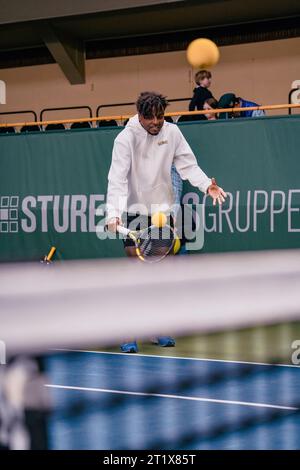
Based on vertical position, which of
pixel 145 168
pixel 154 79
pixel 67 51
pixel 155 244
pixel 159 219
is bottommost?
pixel 155 244

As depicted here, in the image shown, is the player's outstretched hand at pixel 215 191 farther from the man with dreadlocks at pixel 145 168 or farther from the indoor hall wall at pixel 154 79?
the indoor hall wall at pixel 154 79

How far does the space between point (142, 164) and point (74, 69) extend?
12.3 meters

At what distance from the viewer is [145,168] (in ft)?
24.0

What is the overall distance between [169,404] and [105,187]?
6.58 meters

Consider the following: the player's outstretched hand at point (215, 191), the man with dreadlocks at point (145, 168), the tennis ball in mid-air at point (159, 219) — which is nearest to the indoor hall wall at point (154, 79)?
the man with dreadlocks at point (145, 168)

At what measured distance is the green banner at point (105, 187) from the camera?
33.7 feet

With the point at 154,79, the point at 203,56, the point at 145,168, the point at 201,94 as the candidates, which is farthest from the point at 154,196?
the point at 154,79

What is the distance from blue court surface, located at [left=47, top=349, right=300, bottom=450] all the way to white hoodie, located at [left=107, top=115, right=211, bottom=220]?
1252 mm

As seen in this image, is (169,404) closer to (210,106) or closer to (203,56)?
(210,106)
